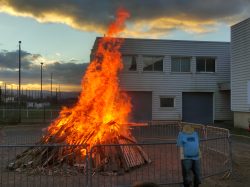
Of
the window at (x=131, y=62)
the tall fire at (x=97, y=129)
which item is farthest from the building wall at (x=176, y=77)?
the tall fire at (x=97, y=129)

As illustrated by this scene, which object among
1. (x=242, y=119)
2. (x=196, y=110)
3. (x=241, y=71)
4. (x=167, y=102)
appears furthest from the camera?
(x=196, y=110)

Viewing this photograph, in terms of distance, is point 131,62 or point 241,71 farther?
point 131,62

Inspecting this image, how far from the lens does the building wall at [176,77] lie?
35.8m

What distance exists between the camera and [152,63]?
36344mm

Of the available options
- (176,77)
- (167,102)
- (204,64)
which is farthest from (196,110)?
(204,64)

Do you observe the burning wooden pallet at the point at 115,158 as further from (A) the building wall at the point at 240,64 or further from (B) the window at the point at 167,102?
(B) the window at the point at 167,102

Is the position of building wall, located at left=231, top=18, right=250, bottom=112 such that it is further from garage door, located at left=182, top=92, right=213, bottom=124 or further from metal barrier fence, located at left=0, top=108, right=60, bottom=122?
metal barrier fence, located at left=0, top=108, right=60, bottom=122

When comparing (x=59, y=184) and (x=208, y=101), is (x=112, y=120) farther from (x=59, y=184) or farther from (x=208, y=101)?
(x=208, y=101)

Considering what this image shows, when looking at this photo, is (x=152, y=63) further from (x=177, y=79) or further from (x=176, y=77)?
(x=177, y=79)

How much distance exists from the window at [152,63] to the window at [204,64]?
3307mm

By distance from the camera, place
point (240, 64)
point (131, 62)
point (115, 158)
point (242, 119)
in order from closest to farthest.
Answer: point (115, 158) < point (242, 119) < point (240, 64) < point (131, 62)

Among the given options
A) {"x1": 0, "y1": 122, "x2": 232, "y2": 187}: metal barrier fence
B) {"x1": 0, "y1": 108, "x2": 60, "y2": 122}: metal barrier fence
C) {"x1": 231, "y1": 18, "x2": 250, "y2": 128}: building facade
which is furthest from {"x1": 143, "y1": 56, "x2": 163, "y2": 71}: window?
{"x1": 0, "y1": 122, "x2": 232, "y2": 187}: metal barrier fence

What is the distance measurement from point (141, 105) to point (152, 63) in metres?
3.69

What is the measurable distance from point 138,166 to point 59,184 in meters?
2.85
